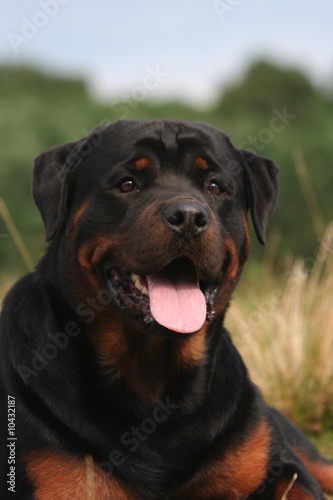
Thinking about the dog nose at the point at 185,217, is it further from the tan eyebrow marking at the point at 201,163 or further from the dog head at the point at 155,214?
the tan eyebrow marking at the point at 201,163

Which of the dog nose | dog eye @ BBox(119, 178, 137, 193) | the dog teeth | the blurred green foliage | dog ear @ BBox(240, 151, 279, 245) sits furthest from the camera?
the blurred green foliage

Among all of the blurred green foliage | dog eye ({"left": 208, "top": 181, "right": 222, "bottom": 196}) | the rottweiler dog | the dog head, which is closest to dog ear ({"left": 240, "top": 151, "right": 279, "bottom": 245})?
the dog head

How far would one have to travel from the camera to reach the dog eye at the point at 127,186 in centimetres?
314

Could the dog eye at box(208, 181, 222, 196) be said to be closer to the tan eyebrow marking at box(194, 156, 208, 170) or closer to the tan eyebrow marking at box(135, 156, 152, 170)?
the tan eyebrow marking at box(194, 156, 208, 170)

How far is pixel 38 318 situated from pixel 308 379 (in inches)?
92.8

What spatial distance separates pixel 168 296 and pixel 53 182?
2.37ft

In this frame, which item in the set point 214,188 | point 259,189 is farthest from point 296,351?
point 214,188

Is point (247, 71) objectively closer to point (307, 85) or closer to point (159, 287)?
point (307, 85)

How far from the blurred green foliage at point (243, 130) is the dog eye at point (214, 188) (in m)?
8.11

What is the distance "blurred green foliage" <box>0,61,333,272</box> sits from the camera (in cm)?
1808

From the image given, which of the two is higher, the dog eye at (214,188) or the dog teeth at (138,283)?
the dog eye at (214,188)

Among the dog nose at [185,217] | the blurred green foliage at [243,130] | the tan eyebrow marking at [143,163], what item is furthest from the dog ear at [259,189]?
the blurred green foliage at [243,130]

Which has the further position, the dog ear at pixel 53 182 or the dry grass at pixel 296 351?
the dry grass at pixel 296 351

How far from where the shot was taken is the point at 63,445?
289 centimetres
